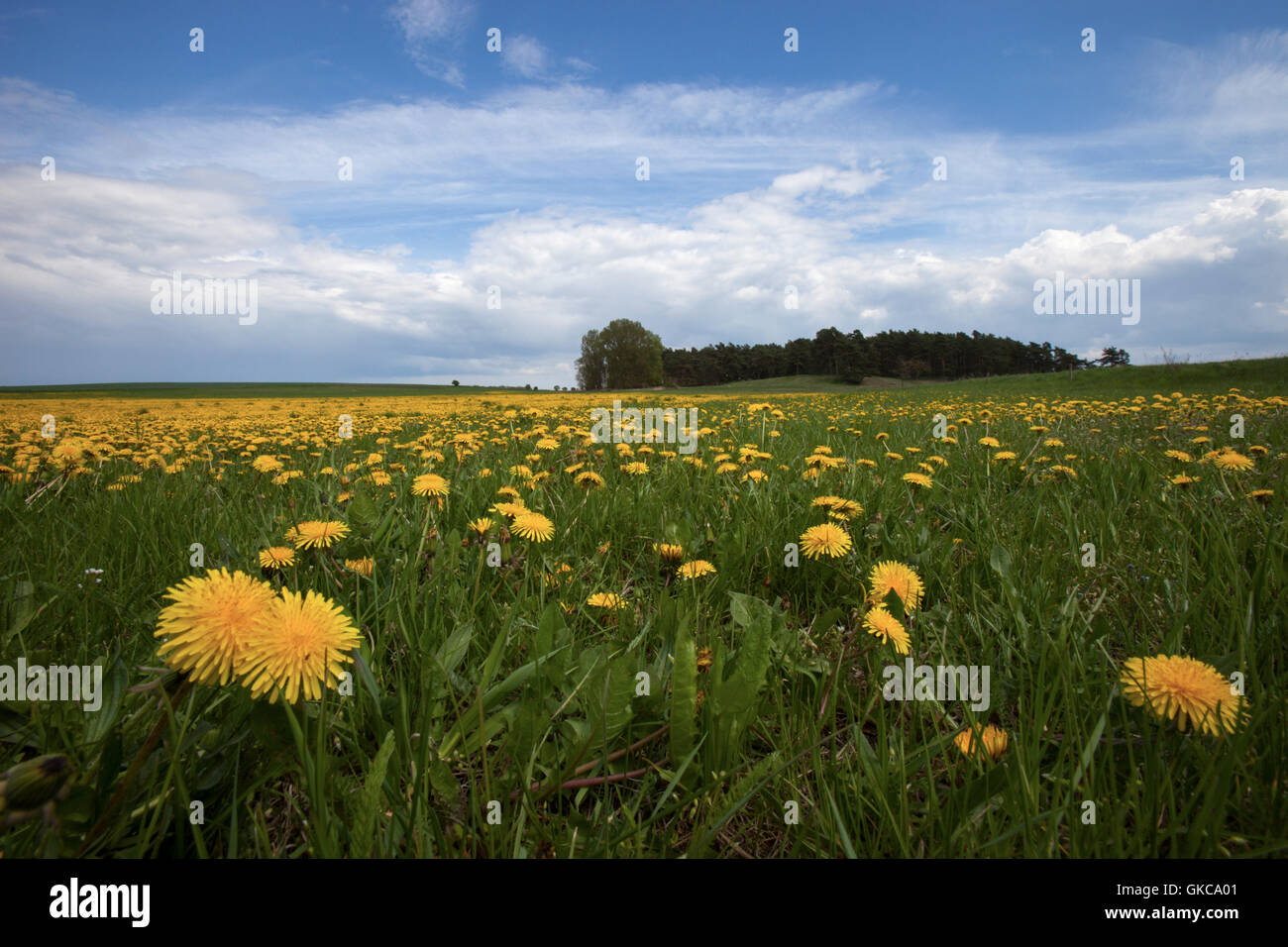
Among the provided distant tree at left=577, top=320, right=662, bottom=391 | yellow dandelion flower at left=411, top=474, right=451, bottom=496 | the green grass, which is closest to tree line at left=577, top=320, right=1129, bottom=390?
distant tree at left=577, top=320, right=662, bottom=391

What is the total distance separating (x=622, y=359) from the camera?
7088 centimetres

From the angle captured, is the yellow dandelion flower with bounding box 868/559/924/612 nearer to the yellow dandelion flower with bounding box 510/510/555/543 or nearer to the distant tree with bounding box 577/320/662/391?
the yellow dandelion flower with bounding box 510/510/555/543

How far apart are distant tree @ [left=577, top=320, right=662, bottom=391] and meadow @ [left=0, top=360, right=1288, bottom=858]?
2712 inches

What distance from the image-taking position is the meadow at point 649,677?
92cm

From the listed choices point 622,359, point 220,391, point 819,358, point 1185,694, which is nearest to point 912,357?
point 819,358

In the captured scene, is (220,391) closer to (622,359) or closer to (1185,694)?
(622,359)

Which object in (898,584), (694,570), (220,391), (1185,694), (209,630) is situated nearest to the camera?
(209,630)

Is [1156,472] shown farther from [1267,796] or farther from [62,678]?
[62,678]

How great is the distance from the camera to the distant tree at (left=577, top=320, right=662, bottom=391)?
2788 inches

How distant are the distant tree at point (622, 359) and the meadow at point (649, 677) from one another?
6888 cm

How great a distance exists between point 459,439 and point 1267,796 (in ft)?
13.4

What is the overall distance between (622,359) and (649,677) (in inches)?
2802

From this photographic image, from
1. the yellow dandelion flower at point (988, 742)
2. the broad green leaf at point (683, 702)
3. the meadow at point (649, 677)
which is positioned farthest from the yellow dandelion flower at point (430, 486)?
the yellow dandelion flower at point (988, 742)
